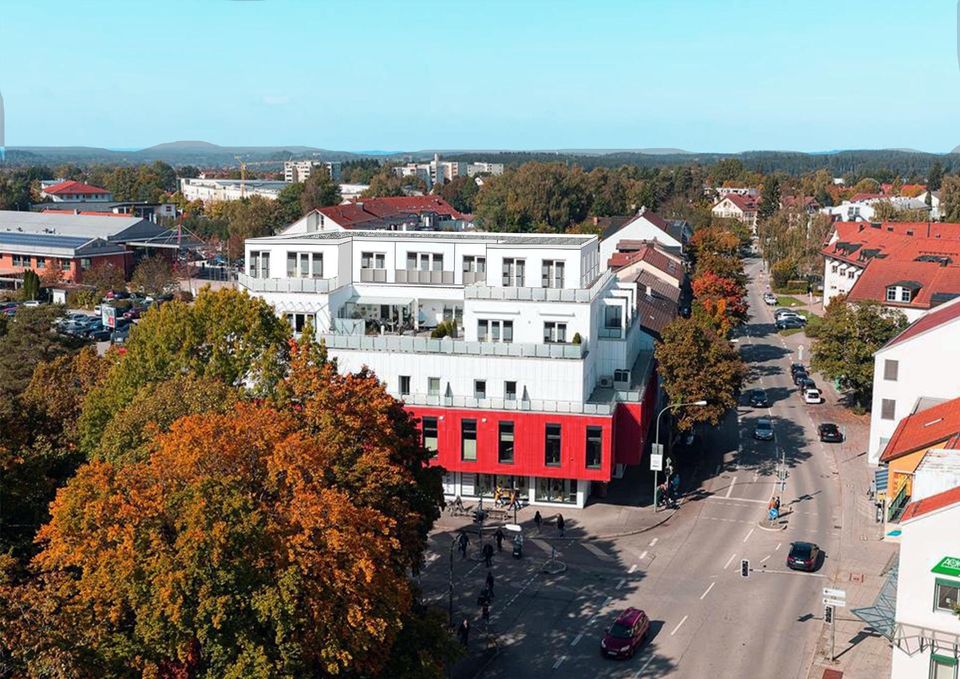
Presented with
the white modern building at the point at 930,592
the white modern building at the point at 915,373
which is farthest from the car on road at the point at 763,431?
the white modern building at the point at 930,592

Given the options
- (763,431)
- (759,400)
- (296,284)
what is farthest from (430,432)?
(759,400)

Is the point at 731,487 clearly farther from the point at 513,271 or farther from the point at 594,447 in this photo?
the point at 513,271

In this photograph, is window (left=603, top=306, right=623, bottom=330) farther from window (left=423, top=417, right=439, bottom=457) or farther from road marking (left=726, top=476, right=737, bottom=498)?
window (left=423, top=417, right=439, bottom=457)

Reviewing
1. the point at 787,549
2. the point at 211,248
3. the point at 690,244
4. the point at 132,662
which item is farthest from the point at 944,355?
the point at 211,248

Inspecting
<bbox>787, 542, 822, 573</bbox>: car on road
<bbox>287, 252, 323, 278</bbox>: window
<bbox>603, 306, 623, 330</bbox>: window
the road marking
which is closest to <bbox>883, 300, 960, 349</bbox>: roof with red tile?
the road marking

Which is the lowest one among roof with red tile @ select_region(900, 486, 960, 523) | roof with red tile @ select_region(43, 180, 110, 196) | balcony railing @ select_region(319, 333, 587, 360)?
roof with red tile @ select_region(900, 486, 960, 523)

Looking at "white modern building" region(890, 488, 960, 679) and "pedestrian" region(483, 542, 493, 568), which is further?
"pedestrian" region(483, 542, 493, 568)
